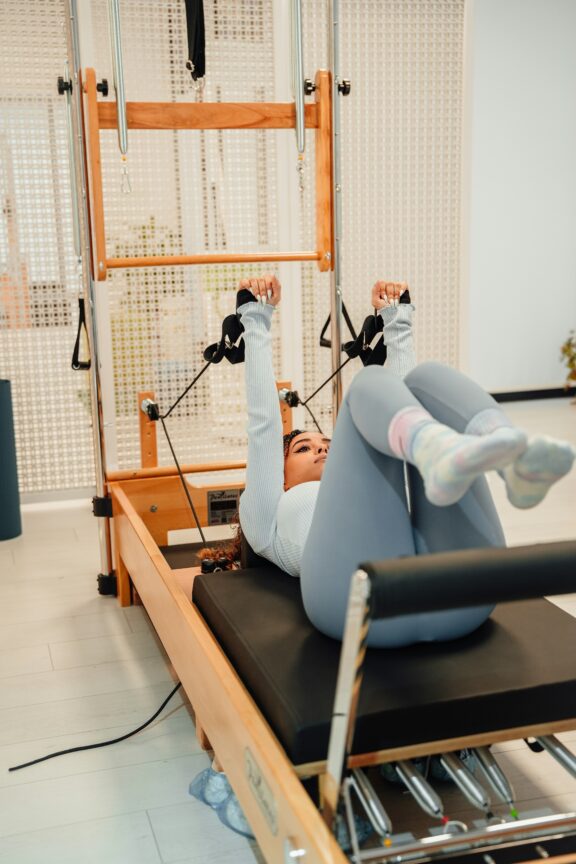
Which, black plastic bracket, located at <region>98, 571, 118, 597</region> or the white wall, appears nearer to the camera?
black plastic bracket, located at <region>98, 571, 118, 597</region>

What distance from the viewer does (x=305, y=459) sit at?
2.37m

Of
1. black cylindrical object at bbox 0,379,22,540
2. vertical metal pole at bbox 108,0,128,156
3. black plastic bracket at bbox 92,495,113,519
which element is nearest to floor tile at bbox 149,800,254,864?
black plastic bracket at bbox 92,495,113,519

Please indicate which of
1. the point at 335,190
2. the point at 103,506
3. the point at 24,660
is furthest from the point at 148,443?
the point at 335,190

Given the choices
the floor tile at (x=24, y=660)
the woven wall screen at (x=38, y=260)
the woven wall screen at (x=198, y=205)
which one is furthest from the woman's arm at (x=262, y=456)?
the woven wall screen at (x=38, y=260)

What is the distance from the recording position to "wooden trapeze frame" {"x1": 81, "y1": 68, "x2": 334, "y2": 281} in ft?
9.77

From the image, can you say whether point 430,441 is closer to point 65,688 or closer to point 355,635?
point 355,635

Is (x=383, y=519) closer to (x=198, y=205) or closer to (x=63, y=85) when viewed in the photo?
(x=63, y=85)

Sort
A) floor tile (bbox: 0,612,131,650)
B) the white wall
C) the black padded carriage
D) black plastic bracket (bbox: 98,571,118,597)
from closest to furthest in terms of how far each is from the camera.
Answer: the black padded carriage
floor tile (bbox: 0,612,131,650)
black plastic bracket (bbox: 98,571,118,597)
the white wall

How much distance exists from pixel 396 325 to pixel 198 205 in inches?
79.1

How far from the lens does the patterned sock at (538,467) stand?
1326 mm

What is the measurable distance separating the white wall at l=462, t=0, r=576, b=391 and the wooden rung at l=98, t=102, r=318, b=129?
3.80 metres

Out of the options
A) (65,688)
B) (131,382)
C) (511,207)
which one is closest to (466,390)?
(65,688)

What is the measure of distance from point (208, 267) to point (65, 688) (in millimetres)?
2271

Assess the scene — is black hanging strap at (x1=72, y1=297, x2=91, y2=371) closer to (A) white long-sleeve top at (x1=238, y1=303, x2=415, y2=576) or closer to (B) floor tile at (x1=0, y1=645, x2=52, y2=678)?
(B) floor tile at (x1=0, y1=645, x2=52, y2=678)
